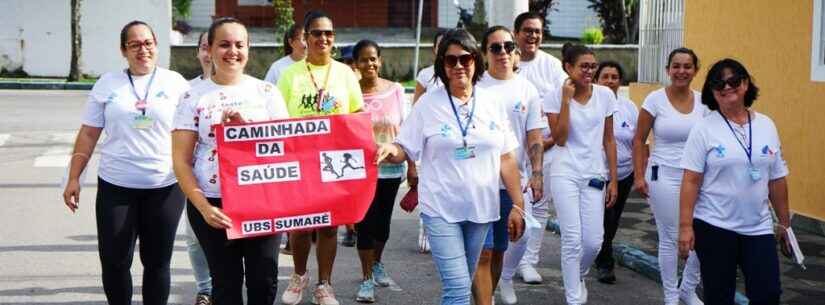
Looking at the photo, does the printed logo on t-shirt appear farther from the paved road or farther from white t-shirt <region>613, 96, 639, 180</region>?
white t-shirt <region>613, 96, 639, 180</region>

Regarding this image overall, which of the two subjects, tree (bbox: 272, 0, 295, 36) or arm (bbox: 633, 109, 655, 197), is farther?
tree (bbox: 272, 0, 295, 36)

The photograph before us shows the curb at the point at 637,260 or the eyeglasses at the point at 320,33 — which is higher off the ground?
the eyeglasses at the point at 320,33

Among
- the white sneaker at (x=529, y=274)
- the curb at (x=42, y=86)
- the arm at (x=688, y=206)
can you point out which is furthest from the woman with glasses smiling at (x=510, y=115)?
the curb at (x=42, y=86)

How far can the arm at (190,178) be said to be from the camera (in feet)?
17.4

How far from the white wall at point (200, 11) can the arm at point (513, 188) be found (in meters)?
42.2

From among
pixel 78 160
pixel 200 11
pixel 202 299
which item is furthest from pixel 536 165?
pixel 200 11

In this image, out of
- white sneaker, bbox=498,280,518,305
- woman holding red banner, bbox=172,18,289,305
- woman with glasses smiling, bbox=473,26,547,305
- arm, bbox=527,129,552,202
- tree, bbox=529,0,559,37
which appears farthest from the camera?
tree, bbox=529,0,559,37

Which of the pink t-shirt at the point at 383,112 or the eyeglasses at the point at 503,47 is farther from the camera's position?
the pink t-shirt at the point at 383,112

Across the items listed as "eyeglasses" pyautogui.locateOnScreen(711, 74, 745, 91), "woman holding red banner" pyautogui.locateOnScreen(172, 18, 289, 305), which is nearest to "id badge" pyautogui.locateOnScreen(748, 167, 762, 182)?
"eyeglasses" pyautogui.locateOnScreen(711, 74, 745, 91)

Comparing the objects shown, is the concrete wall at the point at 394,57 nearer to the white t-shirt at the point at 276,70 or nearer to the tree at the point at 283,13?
the tree at the point at 283,13

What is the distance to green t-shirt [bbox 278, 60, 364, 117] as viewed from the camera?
718 cm

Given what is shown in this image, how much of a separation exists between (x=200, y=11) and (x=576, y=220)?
41451mm

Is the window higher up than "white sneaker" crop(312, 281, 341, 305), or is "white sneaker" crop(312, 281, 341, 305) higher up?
the window

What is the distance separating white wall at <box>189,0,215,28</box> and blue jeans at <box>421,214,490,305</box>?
42351mm
